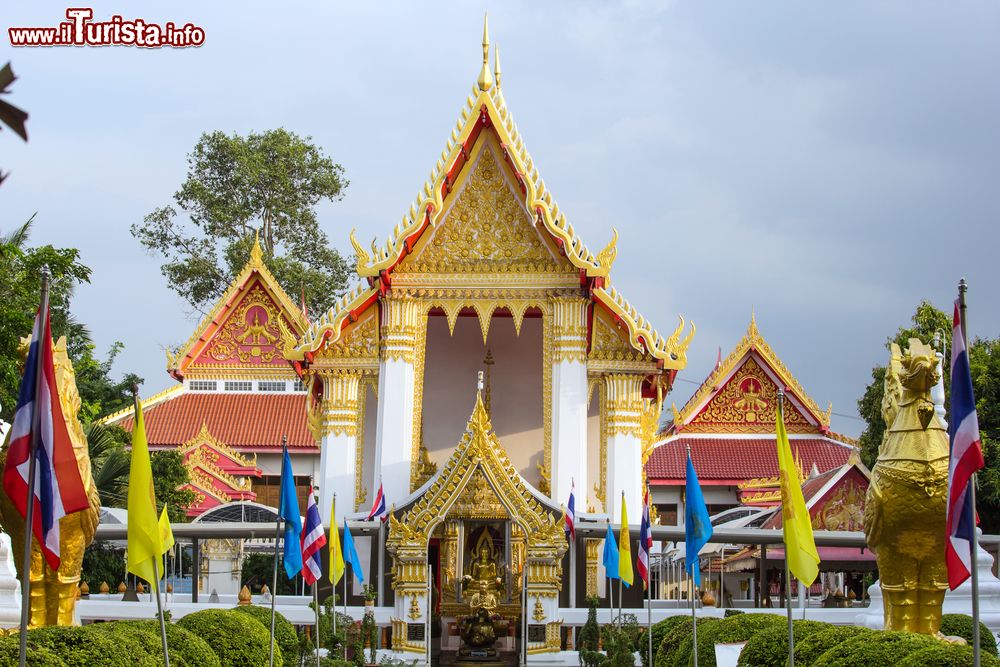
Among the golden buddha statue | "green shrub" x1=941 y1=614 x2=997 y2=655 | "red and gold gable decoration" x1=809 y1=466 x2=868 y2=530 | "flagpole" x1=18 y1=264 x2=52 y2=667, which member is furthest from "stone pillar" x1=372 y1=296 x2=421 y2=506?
"flagpole" x1=18 y1=264 x2=52 y2=667

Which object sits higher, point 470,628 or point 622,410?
point 622,410

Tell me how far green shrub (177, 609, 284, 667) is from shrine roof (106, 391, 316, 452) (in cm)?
2061

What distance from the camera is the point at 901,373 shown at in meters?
10.6

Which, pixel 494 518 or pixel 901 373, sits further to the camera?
pixel 494 518

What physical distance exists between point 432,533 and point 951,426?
12248mm

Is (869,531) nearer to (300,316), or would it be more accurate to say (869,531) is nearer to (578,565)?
(578,565)

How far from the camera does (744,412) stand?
3259 cm

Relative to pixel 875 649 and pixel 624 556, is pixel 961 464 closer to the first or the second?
pixel 875 649

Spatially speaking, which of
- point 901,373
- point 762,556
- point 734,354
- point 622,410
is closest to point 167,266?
point 734,354

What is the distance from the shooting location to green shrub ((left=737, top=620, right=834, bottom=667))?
10945mm

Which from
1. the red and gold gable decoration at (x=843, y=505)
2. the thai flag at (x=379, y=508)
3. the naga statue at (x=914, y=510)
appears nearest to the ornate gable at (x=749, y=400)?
the red and gold gable decoration at (x=843, y=505)

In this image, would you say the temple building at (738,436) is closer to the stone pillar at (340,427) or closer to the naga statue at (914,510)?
the stone pillar at (340,427)

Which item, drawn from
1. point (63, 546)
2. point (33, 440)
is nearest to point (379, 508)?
point (63, 546)

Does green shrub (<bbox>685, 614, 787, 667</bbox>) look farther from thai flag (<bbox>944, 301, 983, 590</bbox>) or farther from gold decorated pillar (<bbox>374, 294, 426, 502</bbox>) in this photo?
gold decorated pillar (<bbox>374, 294, 426, 502</bbox>)
